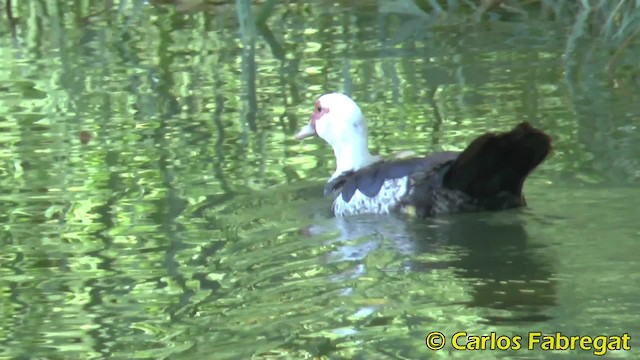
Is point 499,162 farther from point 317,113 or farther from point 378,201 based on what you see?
point 317,113

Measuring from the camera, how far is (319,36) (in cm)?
1329

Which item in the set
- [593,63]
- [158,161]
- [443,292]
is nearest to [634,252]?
[443,292]

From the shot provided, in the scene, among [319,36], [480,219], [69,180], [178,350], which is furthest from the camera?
[319,36]

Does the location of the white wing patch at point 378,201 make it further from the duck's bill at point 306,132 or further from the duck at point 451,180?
the duck's bill at point 306,132

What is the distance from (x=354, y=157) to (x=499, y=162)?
1.57 metres

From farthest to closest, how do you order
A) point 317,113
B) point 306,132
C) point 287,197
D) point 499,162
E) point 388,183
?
1. point 306,132
2. point 317,113
3. point 287,197
4. point 388,183
5. point 499,162

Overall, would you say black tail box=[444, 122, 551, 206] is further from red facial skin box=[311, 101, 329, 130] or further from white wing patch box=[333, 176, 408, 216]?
red facial skin box=[311, 101, 329, 130]

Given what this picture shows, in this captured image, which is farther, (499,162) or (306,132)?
(306,132)

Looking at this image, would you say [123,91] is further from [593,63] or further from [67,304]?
[67,304]

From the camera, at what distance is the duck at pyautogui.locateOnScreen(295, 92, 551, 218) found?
23.9 ft

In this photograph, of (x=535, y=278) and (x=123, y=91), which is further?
(x=123, y=91)

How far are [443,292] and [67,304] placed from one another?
156cm

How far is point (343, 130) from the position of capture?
8945 mm

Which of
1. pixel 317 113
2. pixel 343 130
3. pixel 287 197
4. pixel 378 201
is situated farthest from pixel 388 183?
pixel 317 113
